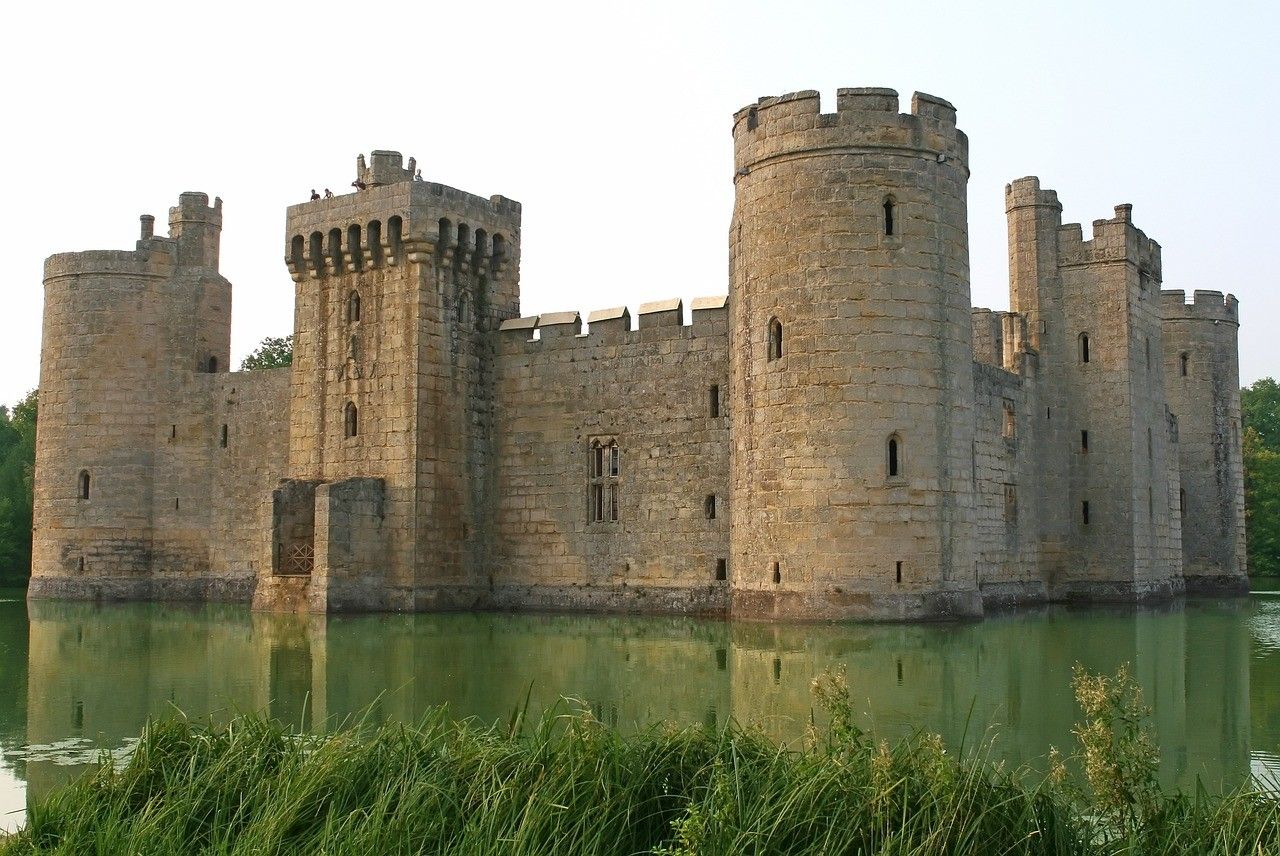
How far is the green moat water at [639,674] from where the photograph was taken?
1116 cm

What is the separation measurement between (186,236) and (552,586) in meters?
14.2

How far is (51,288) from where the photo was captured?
3491 cm

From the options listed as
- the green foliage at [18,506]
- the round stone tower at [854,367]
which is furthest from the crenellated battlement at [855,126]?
the green foliage at [18,506]

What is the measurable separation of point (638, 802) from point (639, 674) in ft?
28.3

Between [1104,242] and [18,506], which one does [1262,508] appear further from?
[18,506]

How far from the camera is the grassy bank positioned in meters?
6.47

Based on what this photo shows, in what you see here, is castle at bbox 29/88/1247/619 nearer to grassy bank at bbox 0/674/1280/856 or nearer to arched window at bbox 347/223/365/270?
arched window at bbox 347/223/365/270

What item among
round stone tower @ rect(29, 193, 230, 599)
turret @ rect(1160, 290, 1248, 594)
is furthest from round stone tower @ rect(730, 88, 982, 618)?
turret @ rect(1160, 290, 1248, 594)

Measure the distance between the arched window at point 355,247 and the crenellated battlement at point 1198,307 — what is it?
75.6ft

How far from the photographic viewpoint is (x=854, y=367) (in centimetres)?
2184

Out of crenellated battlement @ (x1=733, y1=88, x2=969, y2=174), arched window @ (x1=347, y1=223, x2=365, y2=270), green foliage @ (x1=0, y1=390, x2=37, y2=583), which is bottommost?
green foliage @ (x1=0, y1=390, x2=37, y2=583)

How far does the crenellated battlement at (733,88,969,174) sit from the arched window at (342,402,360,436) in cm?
1011

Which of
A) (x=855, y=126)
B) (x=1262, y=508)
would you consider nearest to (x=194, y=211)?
(x=855, y=126)

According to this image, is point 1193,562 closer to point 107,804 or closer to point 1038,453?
point 1038,453
